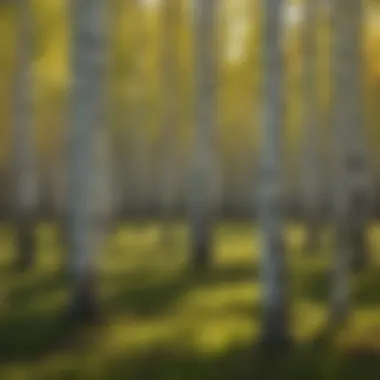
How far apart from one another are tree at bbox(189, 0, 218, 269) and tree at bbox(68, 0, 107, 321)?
4.51 m

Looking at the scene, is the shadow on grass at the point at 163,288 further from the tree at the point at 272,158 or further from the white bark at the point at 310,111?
the white bark at the point at 310,111

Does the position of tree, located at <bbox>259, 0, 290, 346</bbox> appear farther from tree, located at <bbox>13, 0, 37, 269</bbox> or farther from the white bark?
the white bark

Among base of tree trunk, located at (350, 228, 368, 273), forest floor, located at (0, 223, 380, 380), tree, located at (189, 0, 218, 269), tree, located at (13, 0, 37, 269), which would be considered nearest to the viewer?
forest floor, located at (0, 223, 380, 380)

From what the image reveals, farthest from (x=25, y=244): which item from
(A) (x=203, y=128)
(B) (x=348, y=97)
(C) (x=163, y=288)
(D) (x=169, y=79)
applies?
(D) (x=169, y=79)

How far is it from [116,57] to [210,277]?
10.1 metres

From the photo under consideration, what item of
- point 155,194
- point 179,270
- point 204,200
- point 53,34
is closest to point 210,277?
point 179,270

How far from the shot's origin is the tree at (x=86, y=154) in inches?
439

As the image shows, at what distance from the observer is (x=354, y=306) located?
11773 mm

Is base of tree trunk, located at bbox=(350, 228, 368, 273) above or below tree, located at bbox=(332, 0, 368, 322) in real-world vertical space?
below

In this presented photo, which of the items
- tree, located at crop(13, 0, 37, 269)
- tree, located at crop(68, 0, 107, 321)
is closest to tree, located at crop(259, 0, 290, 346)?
tree, located at crop(68, 0, 107, 321)

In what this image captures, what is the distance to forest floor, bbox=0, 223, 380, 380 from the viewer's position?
9.52 metres

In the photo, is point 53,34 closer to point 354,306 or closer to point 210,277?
point 210,277

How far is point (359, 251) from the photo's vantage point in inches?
583

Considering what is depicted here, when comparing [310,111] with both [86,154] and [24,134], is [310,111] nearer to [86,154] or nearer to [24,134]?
[24,134]
